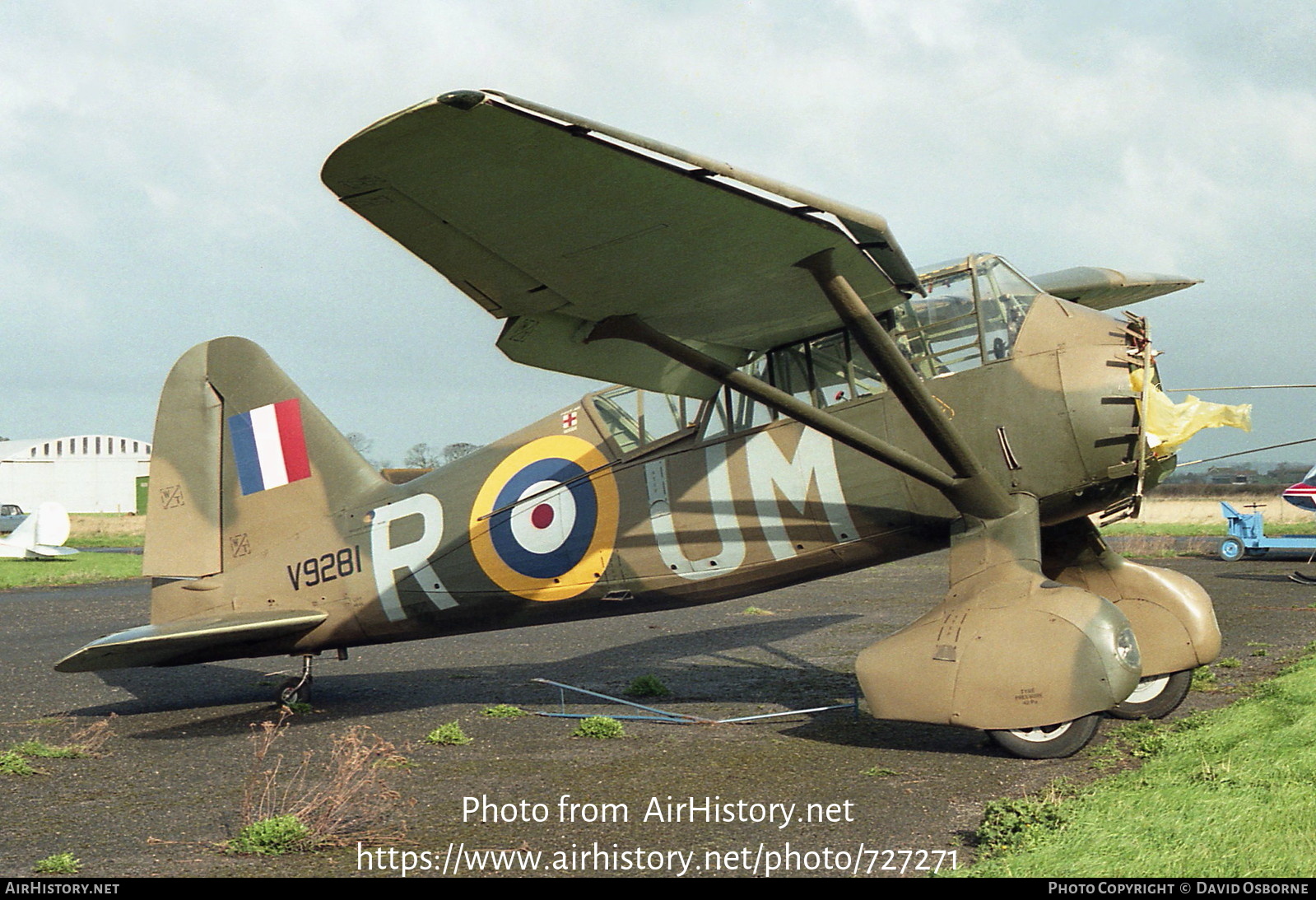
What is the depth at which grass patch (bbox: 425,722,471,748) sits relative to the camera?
303 inches

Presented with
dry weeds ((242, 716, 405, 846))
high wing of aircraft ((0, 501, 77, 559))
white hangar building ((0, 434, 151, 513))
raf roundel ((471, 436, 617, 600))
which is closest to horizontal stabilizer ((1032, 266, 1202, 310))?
raf roundel ((471, 436, 617, 600))

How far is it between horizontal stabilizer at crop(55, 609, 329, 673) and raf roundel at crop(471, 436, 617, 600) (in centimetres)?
188

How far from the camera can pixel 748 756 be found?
22.5 feet

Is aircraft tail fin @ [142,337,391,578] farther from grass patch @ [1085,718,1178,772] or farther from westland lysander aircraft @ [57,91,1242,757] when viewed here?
grass patch @ [1085,718,1178,772]

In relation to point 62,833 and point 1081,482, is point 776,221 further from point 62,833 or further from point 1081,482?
point 62,833

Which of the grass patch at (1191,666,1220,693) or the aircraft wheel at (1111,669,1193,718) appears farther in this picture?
the grass patch at (1191,666,1220,693)

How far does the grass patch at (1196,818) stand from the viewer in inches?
158

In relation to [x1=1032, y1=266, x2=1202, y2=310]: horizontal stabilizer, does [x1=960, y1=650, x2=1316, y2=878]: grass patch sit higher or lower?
lower

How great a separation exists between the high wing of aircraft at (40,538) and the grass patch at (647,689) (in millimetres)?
32023

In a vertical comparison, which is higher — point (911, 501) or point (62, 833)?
point (911, 501)

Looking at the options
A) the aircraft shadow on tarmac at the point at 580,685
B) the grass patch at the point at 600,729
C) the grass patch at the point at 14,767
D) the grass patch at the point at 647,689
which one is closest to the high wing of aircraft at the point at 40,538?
the aircraft shadow on tarmac at the point at 580,685

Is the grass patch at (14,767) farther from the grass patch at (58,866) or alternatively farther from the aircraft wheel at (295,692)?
the grass patch at (58,866)

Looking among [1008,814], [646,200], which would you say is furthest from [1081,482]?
[646,200]

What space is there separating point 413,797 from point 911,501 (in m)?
3.97
